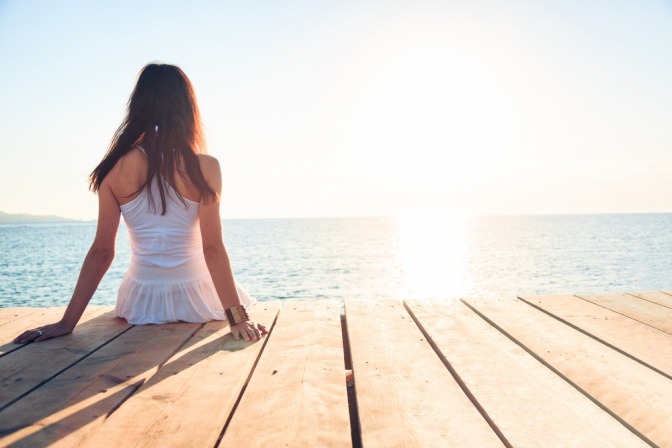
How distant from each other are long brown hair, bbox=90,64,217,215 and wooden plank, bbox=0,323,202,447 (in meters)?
0.91

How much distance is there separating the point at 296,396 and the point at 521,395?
0.84 metres

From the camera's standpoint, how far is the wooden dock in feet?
5.32

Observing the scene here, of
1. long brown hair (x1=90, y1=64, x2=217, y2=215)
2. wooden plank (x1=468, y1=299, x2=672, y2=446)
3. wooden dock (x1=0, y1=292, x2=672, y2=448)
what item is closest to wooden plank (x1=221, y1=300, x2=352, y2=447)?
wooden dock (x1=0, y1=292, x2=672, y2=448)

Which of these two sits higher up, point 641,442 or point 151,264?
point 151,264

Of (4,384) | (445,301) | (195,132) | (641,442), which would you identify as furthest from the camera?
(445,301)

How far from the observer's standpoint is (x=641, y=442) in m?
1.56

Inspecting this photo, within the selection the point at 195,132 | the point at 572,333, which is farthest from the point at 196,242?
the point at 572,333

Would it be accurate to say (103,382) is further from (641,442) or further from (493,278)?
(493,278)

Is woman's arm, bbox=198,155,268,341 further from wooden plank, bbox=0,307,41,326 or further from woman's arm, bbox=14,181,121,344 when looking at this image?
wooden plank, bbox=0,307,41,326

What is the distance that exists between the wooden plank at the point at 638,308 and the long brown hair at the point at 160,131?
277 cm

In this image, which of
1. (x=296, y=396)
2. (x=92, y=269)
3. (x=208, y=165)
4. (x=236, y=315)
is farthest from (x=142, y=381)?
(x=208, y=165)

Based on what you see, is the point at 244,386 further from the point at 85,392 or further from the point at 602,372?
the point at 602,372

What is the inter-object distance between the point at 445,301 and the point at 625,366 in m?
1.58

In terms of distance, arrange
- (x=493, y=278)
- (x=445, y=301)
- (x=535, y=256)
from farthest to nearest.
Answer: (x=535, y=256) → (x=493, y=278) → (x=445, y=301)
